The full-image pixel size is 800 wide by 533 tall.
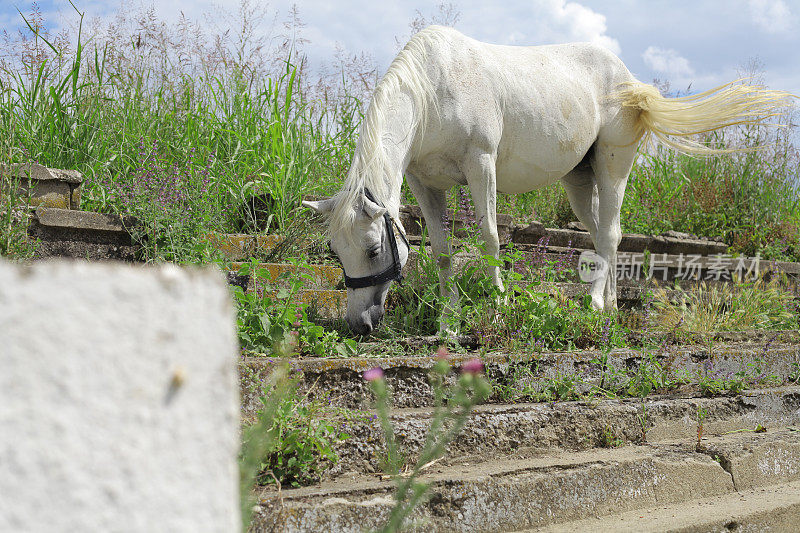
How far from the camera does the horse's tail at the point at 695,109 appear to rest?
4.59m

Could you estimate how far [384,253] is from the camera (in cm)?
336

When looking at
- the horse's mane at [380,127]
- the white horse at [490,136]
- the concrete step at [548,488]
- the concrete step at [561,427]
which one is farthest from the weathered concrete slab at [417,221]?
the concrete step at [548,488]

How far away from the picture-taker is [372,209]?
3.17 meters

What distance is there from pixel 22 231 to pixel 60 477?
3.61 m

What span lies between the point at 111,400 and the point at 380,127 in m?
2.89

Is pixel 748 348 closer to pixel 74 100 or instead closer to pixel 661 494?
pixel 661 494

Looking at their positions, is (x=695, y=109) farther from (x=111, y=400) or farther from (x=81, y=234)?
(x=111, y=400)

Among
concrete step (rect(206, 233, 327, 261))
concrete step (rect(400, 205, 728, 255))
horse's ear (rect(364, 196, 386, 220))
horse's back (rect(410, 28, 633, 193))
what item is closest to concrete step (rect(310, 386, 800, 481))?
horse's ear (rect(364, 196, 386, 220))

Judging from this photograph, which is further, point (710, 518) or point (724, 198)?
point (724, 198)

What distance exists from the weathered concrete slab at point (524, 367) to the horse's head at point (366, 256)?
0.52 meters

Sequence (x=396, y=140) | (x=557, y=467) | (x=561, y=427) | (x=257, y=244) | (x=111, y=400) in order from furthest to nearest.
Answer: (x=257, y=244) < (x=396, y=140) < (x=561, y=427) < (x=557, y=467) < (x=111, y=400)

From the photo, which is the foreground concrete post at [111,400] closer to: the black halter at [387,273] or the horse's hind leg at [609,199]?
the black halter at [387,273]

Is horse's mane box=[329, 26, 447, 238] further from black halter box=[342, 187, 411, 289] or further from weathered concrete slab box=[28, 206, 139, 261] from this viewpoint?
weathered concrete slab box=[28, 206, 139, 261]

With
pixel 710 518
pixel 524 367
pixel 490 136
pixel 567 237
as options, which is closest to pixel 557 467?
pixel 710 518
